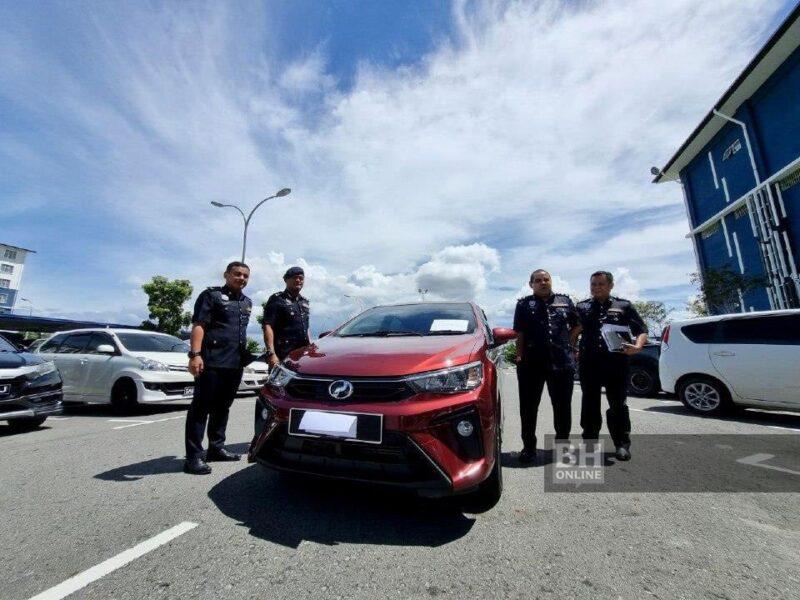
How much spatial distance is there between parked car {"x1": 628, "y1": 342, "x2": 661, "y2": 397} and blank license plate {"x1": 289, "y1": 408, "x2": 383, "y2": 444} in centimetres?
788

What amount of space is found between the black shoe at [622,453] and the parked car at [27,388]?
20.7 feet

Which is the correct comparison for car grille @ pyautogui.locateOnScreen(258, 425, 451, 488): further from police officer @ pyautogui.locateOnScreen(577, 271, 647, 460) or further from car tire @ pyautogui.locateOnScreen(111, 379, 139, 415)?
car tire @ pyautogui.locateOnScreen(111, 379, 139, 415)

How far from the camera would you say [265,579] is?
1638 millimetres

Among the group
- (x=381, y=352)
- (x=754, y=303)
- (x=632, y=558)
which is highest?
(x=754, y=303)

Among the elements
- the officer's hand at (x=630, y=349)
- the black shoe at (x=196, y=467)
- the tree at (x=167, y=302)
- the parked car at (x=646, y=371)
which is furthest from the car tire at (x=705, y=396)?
the tree at (x=167, y=302)

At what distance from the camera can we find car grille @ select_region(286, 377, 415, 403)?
6.79ft

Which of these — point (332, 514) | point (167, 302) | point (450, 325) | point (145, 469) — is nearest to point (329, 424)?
point (332, 514)

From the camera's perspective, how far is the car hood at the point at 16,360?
453cm

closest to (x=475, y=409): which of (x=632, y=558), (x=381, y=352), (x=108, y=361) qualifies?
(x=381, y=352)

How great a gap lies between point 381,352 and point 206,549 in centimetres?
131

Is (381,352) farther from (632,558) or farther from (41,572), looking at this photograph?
(41,572)

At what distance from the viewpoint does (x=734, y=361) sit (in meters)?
5.52

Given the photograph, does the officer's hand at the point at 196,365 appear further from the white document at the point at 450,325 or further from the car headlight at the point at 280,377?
the white document at the point at 450,325

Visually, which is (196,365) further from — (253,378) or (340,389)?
(253,378)
